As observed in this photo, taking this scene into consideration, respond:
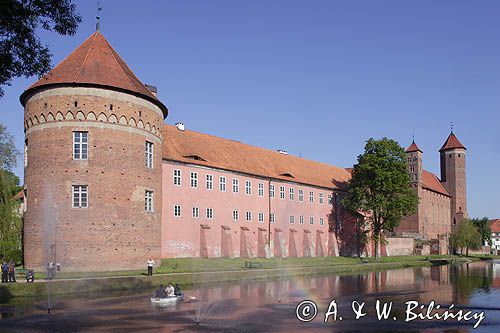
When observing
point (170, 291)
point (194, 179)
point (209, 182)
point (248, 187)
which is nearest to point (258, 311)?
point (170, 291)

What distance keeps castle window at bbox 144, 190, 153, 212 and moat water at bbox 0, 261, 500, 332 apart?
314 inches

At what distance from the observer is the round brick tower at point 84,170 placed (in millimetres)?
34781

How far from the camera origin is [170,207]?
147 feet

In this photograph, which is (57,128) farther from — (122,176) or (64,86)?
(122,176)

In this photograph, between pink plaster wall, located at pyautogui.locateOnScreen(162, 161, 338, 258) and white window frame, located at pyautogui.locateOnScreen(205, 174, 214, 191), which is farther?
white window frame, located at pyautogui.locateOnScreen(205, 174, 214, 191)

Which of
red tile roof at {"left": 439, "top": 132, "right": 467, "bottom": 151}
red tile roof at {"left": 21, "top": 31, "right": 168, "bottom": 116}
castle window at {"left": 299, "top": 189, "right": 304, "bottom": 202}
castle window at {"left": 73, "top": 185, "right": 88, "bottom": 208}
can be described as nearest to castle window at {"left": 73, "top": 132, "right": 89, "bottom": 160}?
castle window at {"left": 73, "top": 185, "right": 88, "bottom": 208}

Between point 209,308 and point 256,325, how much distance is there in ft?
15.8

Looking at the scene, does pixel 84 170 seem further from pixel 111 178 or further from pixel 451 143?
pixel 451 143

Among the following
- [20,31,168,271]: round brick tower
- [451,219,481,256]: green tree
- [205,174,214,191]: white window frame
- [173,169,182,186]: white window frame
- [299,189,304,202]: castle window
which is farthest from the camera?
[451,219,481,256]: green tree

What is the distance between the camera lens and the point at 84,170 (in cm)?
3528

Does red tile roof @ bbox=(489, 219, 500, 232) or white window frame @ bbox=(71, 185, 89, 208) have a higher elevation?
white window frame @ bbox=(71, 185, 89, 208)

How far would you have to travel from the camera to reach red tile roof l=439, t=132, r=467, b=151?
11356 cm

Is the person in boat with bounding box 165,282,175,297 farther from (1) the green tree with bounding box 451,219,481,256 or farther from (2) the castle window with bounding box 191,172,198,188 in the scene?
(1) the green tree with bounding box 451,219,481,256

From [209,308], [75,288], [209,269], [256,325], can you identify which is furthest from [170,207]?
[256,325]
